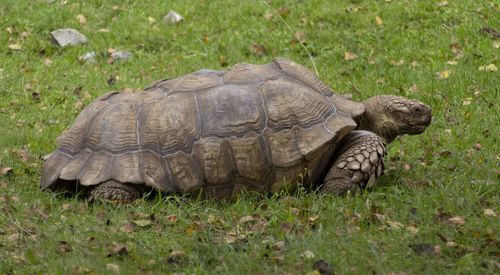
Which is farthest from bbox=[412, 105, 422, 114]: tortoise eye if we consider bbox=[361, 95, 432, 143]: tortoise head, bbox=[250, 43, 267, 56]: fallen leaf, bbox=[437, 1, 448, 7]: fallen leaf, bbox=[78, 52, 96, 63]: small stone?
bbox=[78, 52, 96, 63]: small stone

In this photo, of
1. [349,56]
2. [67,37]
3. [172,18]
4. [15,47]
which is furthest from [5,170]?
[172,18]

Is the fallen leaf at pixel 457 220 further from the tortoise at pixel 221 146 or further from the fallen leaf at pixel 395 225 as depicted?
the tortoise at pixel 221 146

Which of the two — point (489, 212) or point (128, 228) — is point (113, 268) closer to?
point (128, 228)

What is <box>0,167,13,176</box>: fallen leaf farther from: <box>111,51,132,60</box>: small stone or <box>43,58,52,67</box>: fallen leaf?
<box>111,51,132,60</box>: small stone

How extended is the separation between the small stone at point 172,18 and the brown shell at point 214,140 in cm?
640

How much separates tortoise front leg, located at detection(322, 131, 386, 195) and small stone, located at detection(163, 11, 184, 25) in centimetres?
695

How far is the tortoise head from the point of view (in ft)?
27.7

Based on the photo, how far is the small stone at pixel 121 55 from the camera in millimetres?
13188

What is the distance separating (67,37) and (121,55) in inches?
40.2

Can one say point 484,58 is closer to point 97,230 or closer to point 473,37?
point 473,37

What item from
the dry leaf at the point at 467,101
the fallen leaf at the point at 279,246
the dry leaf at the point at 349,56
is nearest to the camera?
the fallen leaf at the point at 279,246

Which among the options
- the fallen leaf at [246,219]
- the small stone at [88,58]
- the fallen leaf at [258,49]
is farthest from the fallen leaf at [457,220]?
the small stone at [88,58]

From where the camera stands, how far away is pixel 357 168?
776 centimetres

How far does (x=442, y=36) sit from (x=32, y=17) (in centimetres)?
619
